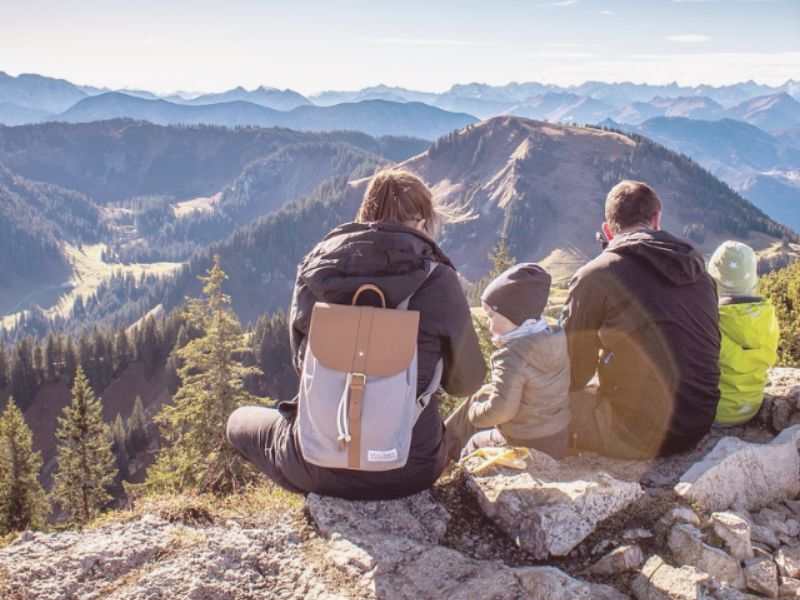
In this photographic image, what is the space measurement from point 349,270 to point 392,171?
1389 millimetres

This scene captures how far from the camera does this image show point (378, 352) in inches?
184

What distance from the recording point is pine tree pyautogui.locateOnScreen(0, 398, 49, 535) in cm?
3072

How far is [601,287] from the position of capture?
21.7 ft

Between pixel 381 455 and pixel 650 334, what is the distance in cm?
357

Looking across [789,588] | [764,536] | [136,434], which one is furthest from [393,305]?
[136,434]

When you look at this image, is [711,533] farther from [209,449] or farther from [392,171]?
[209,449]

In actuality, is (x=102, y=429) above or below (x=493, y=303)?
below

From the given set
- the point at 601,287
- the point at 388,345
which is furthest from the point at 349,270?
the point at 601,287

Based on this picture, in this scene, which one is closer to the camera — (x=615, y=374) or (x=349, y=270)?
(x=349, y=270)

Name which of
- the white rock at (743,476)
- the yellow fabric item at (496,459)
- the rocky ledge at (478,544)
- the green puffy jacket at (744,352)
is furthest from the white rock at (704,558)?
the green puffy jacket at (744,352)

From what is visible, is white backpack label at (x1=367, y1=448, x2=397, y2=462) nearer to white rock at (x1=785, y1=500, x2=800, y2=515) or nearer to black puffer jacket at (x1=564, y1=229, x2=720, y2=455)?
black puffer jacket at (x1=564, y1=229, x2=720, y2=455)

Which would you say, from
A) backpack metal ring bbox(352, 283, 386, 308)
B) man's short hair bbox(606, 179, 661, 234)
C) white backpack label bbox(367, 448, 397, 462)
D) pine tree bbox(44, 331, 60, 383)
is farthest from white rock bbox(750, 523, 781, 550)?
pine tree bbox(44, 331, 60, 383)

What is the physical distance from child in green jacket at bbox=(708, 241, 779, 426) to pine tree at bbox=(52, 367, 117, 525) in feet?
109

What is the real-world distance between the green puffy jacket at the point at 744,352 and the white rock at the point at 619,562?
3640 mm
